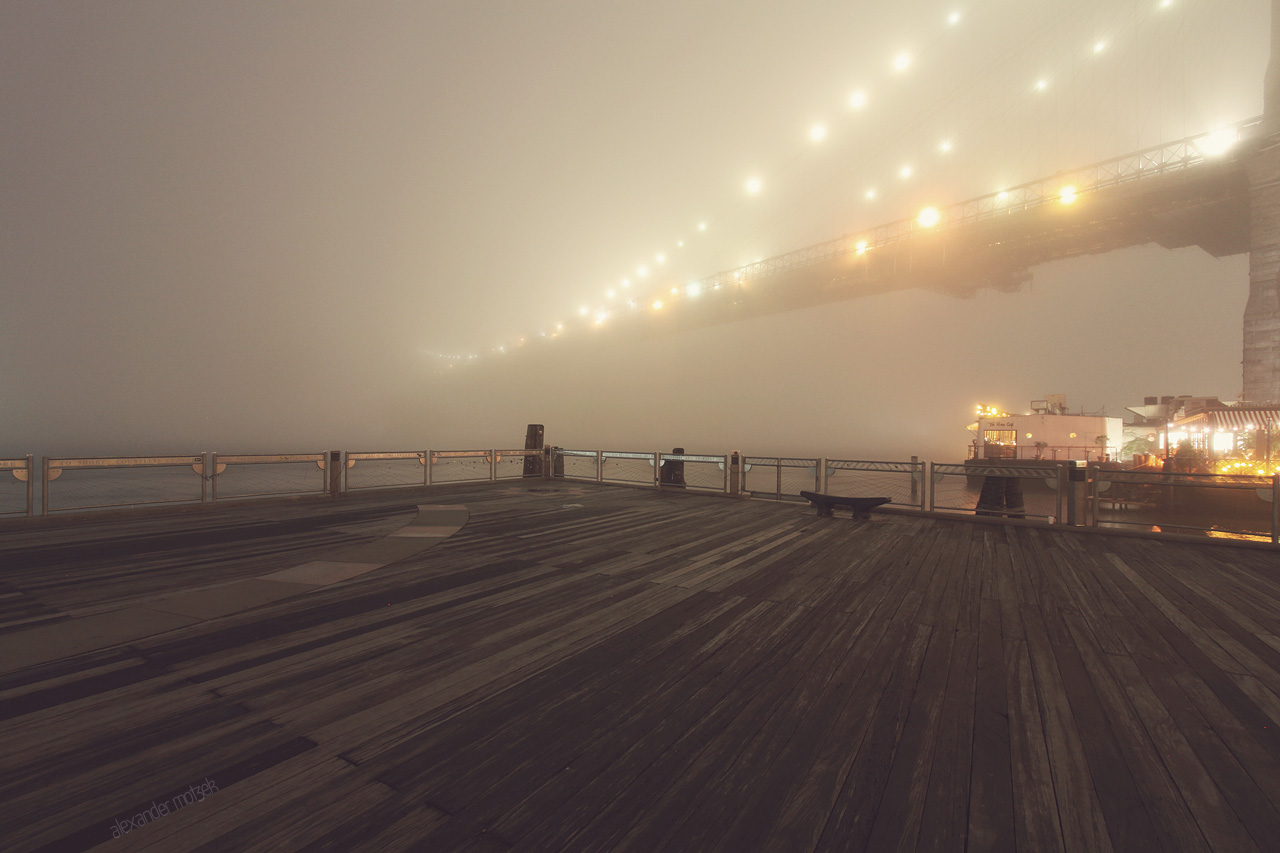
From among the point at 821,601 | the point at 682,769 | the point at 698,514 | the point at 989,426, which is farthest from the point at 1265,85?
the point at 682,769

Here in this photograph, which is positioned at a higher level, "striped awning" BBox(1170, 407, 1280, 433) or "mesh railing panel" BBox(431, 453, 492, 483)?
"striped awning" BBox(1170, 407, 1280, 433)

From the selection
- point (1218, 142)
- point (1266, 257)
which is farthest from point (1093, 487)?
point (1218, 142)

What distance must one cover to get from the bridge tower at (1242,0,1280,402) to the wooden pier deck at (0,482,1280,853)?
28082mm

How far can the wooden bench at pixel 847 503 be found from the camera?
8.33m

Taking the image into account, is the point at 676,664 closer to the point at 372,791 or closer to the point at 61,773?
the point at 372,791

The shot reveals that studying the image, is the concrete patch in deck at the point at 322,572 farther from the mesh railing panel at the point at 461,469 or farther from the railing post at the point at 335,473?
the mesh railing panel at the point at 461,469

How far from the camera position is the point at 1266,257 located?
931 inches

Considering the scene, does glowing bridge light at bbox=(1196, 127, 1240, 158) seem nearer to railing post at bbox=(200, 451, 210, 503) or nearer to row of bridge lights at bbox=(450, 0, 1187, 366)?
row of bridge lights at bbox=(450, 0, 1187, 366)

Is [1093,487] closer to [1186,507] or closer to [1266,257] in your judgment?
[1186,507]

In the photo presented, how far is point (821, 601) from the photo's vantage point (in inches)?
161

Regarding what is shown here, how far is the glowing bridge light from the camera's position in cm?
3069

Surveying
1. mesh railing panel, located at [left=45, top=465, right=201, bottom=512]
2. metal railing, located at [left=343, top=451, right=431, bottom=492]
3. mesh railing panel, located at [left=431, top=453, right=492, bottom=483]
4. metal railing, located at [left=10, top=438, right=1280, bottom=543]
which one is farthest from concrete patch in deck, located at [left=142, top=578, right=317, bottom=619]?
mesh railing panel, located at [left=431, top=453, right=492, bottom=483]

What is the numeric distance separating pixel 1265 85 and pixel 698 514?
45311 mm

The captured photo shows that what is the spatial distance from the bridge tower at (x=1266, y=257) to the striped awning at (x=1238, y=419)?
38.5 inches
